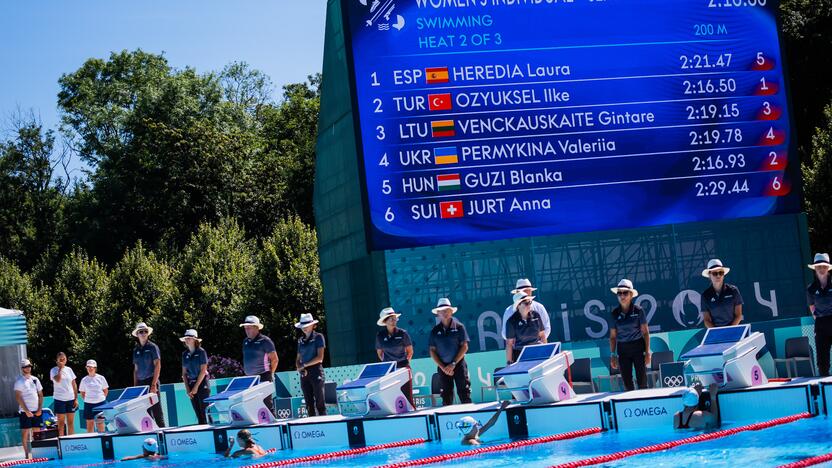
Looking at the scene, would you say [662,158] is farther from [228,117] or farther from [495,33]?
[228,117]

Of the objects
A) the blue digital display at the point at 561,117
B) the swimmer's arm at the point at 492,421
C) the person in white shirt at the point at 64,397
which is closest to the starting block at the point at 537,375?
the swimmer's arm at the point at 492,421

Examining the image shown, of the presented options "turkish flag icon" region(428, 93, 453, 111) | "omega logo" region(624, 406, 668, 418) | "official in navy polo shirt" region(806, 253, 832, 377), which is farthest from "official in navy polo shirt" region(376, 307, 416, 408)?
"official in navy polo shirt" region(806, 253, 832, 377)

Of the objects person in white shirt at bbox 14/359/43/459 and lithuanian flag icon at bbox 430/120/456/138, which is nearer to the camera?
person in white shirt at bbox 14/359/43/459

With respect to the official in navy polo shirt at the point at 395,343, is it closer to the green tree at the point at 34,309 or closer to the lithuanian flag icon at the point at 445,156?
the lithuanian flag icon at the point at 445,156

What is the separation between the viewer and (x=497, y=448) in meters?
12.0

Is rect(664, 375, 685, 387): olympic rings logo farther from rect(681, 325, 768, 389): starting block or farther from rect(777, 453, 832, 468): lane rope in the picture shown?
rect(777, 453, 832, 468): lane rope

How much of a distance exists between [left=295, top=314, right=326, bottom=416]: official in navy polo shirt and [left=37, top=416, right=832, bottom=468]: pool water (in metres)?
1.87

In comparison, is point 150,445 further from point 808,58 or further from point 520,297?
point 808,58

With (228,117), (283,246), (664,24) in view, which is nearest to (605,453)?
(664,24)

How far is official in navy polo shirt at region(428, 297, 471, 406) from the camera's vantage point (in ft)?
45.4

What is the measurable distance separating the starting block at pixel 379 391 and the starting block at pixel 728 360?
12.1 ft

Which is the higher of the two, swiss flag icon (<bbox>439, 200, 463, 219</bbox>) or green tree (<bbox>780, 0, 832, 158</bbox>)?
green tree (<bbox>780, 0, 832, 158</bbox>)

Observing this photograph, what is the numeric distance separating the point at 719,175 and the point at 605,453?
27.8ft

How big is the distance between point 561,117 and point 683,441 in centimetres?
799
